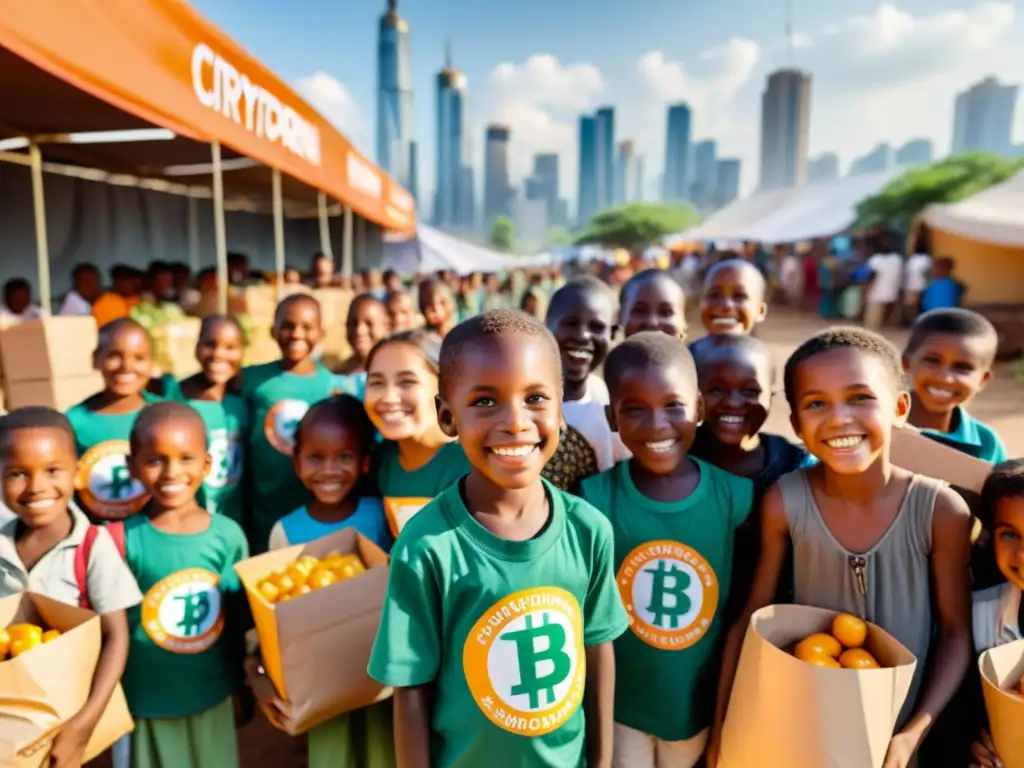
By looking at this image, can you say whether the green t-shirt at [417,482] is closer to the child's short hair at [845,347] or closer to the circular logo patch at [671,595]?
the circular logo patch at [671,595]

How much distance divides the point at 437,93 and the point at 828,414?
464ft

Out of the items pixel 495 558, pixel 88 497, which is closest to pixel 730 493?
pixel 495 558

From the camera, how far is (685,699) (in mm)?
1635

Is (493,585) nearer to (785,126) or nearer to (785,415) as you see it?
(785,415)

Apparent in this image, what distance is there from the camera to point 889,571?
4.94ft

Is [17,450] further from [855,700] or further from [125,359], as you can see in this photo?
[855,700]

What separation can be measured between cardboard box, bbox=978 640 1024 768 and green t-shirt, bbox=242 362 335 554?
6.98 feet

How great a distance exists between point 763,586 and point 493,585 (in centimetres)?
71

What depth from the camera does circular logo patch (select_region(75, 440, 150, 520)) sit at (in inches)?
89.0

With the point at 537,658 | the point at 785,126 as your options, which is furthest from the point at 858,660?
the point at 785,126

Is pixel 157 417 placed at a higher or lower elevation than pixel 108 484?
higher

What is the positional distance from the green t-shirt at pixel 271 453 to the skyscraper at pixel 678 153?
15332 cm

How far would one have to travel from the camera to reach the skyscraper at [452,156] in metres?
126

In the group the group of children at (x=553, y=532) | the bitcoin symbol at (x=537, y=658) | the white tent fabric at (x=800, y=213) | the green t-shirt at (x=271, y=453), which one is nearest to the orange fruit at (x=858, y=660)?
the group of children at (x=553, y=532)
